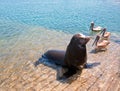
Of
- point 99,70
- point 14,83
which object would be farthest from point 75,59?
point 14,83

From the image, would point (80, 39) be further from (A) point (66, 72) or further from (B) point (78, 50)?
(A) point (66, 72)

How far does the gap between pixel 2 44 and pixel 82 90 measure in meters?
9.12

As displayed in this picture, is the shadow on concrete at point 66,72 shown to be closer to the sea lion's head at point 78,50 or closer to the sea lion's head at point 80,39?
the sea lion's head at point 78,50

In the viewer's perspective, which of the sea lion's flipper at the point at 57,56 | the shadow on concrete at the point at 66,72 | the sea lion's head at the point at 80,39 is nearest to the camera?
the shadow on concrete at the point at 66,72

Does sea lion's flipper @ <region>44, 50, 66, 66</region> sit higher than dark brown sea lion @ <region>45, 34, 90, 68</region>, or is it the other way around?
dark brown sea lion @ <region>45, 34, 90, 68</region>

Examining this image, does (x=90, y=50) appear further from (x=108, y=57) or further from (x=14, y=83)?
(x=14, y=83)

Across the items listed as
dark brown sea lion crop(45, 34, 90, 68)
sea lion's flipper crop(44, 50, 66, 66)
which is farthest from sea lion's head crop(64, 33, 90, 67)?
sea lion's flipper crop(44, 50, 66, 66)

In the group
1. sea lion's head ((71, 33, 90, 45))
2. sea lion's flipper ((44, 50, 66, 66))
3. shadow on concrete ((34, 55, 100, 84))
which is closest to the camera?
shadow on concrete ((34, 55, 100, 84))

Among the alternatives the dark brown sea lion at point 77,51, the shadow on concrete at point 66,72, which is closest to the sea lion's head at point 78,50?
the dark brown sea lion at point 77,51

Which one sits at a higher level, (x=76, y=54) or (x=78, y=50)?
(x=78, y=50)

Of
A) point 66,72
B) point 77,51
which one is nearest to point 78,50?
point 77,51

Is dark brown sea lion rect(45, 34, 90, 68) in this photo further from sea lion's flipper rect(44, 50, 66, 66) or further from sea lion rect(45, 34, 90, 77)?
sea lion's flipper rect(44, 50, 66, 66)

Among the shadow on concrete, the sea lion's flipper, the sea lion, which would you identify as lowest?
the shadow on concrete

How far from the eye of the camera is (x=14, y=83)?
361 inches
